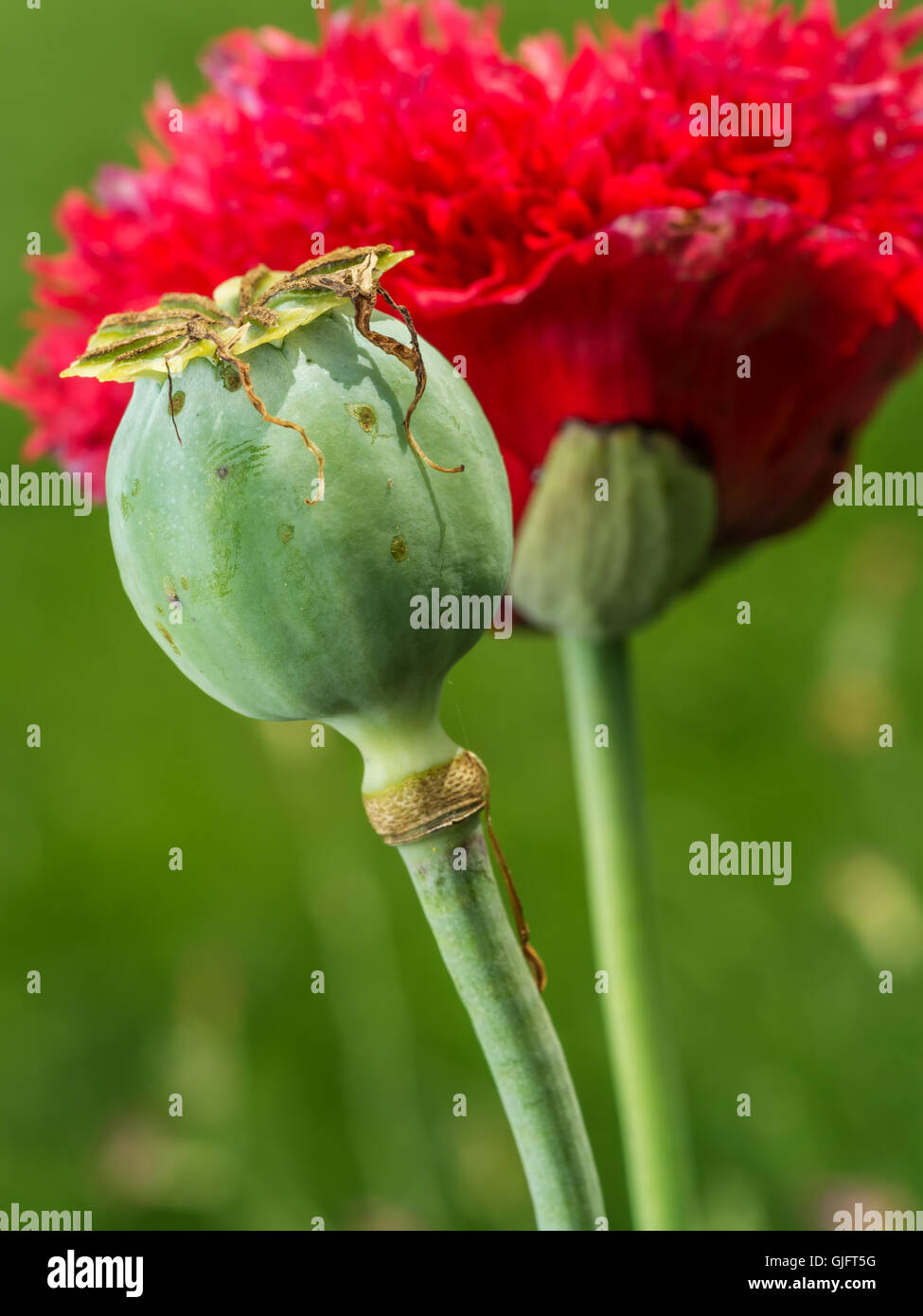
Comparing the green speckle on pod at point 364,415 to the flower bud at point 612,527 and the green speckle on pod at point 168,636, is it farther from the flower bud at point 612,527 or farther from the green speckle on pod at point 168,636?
the flower bud at point 612,527

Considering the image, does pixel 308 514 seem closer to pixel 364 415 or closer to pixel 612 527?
pixel 364 415

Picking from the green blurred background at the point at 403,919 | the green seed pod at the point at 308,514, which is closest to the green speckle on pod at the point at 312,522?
the green seed pod at the point at 308,514

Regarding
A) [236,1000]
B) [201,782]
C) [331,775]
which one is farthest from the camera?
[201,782]

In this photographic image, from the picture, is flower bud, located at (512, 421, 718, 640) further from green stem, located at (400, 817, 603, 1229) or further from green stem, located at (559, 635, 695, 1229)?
green stem, located at (400, 817, 603, 1229)

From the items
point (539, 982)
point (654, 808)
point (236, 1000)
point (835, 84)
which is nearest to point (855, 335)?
point (835, 84)

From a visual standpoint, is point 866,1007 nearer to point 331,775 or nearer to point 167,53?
point 331,775

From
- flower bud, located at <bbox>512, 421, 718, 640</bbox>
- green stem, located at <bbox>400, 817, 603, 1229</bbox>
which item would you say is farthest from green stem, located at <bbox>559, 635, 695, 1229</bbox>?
green stem, located at <bbox>400, 817, 603, 1229</bbox>

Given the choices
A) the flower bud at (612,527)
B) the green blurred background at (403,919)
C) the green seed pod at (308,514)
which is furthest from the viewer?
the green blurred background at (403,919)
